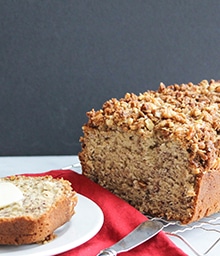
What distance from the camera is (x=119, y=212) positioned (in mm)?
2389

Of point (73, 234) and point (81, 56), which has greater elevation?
point (81, 56)

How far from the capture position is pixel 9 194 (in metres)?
2.17

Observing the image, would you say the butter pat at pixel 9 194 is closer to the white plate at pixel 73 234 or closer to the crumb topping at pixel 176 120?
the white plate at pixel 73 234

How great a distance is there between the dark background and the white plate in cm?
160

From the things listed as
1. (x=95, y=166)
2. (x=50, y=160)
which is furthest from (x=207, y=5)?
(x=95, y=166)

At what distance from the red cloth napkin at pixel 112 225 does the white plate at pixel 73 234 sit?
0.15 feet

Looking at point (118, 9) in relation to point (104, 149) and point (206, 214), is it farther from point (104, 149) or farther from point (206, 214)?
point (206, 214)

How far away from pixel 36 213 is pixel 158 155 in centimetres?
63

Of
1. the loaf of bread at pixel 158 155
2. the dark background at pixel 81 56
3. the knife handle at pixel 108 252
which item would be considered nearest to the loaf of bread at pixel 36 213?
the knife handle at pixel 108 252

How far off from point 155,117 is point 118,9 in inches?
57.1

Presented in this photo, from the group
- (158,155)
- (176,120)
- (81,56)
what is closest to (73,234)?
(158,155)

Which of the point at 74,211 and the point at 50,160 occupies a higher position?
the point at 74,211

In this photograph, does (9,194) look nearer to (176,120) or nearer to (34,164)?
(176,120)

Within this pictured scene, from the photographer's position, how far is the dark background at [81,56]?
3736mm
